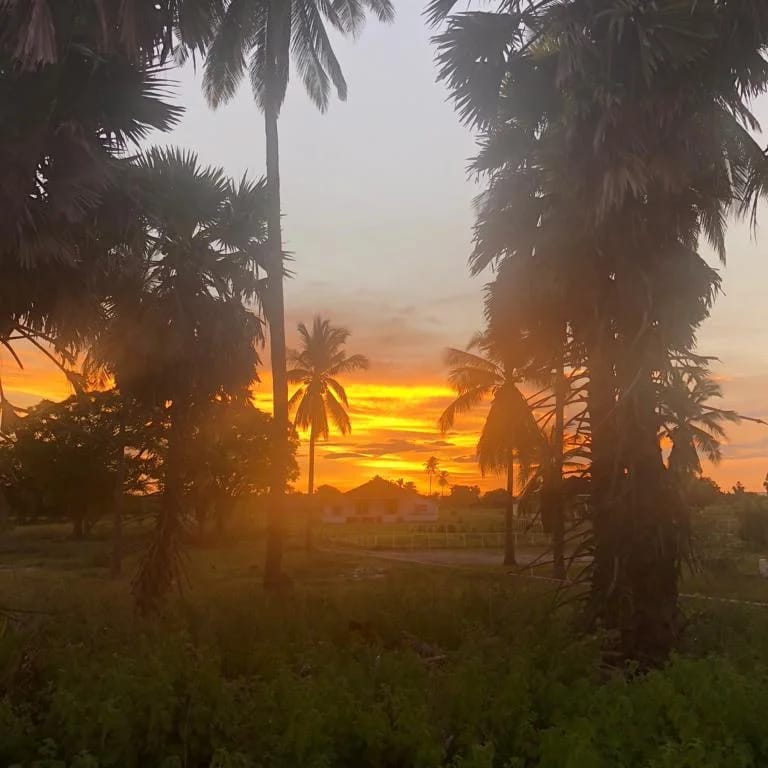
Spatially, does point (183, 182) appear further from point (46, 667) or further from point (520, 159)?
point (46, 667)

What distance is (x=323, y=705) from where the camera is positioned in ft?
17.6

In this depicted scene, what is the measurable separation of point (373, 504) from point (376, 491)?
238 centimetres

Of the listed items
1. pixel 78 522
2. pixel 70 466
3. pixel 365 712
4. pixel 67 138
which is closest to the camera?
pixel 365 712

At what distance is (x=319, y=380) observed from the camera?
41969 millimetres

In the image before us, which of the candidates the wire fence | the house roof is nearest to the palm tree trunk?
the wire fence

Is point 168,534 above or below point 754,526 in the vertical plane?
below

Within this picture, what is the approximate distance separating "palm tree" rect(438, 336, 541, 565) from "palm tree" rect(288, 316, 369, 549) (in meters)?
7.73

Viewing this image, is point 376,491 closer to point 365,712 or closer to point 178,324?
point 178,324

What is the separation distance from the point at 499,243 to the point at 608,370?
104 inches

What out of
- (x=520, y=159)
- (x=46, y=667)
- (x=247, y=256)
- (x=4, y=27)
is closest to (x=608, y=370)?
(x=520, y=159)

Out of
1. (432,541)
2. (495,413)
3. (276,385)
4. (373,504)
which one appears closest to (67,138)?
(276,385)

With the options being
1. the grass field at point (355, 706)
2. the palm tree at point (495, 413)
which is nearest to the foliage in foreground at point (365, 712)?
the grass field at point (355, 706)

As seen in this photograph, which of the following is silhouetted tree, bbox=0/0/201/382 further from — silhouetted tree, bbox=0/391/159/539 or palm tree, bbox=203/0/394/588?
silhouetted tree, bbox=0/391/159/539

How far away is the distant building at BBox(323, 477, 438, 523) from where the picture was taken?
3076 inches
